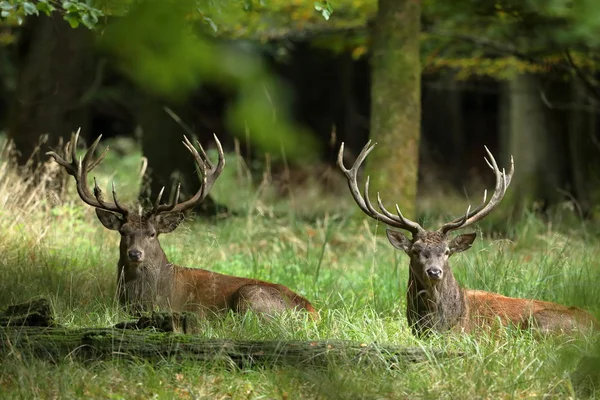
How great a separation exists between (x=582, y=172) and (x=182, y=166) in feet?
23.4

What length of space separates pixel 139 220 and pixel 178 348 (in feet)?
8.20

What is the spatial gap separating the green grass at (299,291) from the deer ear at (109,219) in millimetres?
444

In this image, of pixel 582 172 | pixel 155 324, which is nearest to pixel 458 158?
pixel 582 172

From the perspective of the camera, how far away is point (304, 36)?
15000mm

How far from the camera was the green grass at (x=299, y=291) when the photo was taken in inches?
192

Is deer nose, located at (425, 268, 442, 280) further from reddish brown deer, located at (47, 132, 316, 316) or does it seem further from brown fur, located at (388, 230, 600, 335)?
reddish brown deer, located at (47, 132, 316, 316)

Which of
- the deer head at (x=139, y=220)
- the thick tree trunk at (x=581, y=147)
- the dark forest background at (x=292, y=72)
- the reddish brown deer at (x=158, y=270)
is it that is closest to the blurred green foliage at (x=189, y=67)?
the dark forest background at (x=292, y=72)

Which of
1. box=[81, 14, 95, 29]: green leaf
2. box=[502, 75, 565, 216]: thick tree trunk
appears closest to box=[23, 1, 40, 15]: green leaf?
box=[81, 14, 95, 29]: green leaf

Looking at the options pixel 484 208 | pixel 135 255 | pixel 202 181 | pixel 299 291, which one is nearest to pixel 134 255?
pixel 135 255

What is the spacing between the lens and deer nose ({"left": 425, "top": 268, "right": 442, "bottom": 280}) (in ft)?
21.6

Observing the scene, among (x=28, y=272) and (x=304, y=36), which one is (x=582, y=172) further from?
(x=28, y=272)

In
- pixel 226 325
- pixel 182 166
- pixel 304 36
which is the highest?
pixel 304 36

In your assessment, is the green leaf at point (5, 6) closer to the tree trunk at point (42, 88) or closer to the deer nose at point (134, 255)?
the deer nose at point (134, 255)

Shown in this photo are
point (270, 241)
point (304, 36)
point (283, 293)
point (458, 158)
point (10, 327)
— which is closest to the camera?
point (10, 327)
